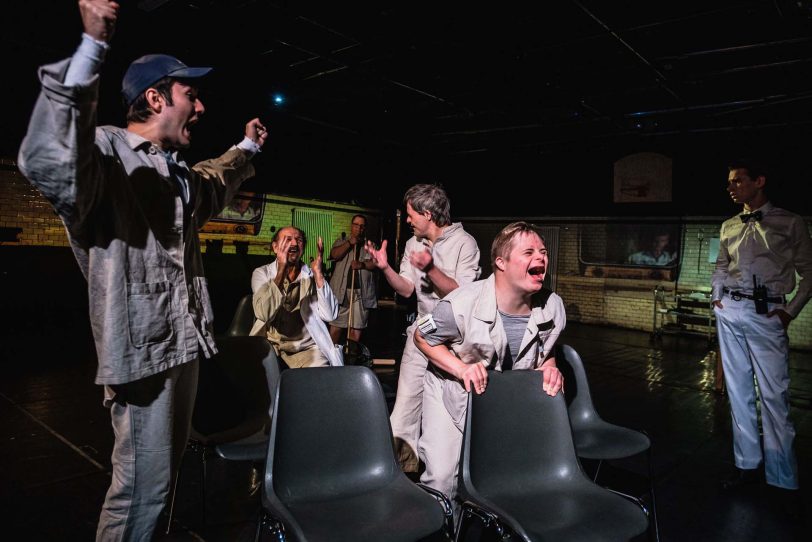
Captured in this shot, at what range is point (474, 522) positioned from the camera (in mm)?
2422

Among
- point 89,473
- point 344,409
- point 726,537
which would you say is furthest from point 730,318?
point 89,473

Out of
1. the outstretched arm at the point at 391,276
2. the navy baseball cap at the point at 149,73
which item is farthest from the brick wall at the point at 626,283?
the navy baseball cap at the point at 149,73

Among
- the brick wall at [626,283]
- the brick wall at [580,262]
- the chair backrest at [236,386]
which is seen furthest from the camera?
the brick wall at [626,283]

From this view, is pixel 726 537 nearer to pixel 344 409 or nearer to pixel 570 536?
pixel 570 536

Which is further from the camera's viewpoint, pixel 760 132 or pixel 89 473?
pixel 760 132

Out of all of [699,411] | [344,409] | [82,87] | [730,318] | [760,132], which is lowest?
[699,411]

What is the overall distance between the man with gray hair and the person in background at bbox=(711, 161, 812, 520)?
1.91 meters

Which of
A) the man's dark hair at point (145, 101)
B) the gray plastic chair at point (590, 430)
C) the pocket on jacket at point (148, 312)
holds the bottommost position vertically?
the gray plastic chair at point (590, 430)

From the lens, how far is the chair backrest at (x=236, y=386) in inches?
107

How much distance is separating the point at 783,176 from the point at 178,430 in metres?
11.1

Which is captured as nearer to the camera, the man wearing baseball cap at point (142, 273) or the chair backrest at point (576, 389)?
the man wearing baseball cap at point (142, 273)

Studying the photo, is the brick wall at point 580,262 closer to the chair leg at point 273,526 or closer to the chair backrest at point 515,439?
the chair leg at point 273,526

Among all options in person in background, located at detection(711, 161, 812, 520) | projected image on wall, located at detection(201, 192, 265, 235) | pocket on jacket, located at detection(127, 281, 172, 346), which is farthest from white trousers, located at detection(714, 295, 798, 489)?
projected image on wall, located at detection(201, 192, 265, 235)

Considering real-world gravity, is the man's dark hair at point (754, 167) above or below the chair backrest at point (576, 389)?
above
